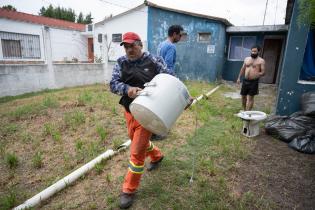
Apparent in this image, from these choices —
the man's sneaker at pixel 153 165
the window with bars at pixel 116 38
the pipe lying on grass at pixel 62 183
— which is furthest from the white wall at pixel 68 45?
the man's sneaker at pixel 153 165

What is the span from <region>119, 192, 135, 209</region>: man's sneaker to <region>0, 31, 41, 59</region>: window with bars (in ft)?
30.6

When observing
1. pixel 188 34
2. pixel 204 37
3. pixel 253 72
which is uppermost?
pixel 188 34

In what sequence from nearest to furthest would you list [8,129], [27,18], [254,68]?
[8,129], [254,68], [27,18]

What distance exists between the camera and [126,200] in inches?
90.8

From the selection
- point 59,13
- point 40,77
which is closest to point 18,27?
point 40,77

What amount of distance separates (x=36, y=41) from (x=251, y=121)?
11630 millimetres

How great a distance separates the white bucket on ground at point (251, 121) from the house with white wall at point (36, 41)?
701cm

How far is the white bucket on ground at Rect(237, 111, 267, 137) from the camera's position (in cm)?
410

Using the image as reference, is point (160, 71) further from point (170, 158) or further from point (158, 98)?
point (170, 158)

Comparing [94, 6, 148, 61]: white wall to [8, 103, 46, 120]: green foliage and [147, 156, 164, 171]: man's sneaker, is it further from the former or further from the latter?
[147, 156, 164, 171]: man's sneaker

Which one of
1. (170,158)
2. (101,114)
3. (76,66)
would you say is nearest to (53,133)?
(101,114)

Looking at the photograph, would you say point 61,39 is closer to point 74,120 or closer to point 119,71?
point 74,120

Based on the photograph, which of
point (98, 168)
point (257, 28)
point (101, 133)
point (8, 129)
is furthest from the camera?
point (257, 28)

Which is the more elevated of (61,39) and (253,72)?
(61,39)
